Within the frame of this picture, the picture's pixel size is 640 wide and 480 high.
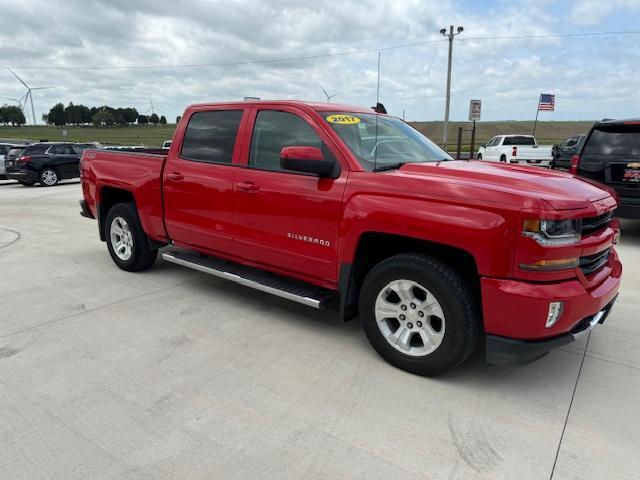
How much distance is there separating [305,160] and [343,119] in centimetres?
74

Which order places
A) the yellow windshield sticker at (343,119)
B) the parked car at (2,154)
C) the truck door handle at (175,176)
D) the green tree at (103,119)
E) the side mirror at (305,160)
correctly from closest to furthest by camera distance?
the side mirror at (305,160) → the yellow windshield sticker at (343,119) → the truck door handle at (175,176) → the parked car at (2,154) → the green tree at (103,119)

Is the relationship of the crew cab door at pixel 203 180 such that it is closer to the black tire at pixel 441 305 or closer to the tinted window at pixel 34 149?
the black tire at pixel 441 305

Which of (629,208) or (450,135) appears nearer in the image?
(629,208)

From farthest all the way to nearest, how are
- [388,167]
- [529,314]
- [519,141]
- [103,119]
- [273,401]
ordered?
[103,119] → [519,141] → [388,167] → [273,401] → [529,314]

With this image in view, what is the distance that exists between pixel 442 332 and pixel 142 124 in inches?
5169

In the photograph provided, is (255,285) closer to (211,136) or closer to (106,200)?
(211,136)

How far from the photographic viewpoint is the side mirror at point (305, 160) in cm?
348

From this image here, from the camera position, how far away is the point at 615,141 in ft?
23.4

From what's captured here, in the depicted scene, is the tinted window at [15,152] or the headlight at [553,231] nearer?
the headlight at [553,231]

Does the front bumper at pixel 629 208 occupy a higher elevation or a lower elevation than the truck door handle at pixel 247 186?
lower

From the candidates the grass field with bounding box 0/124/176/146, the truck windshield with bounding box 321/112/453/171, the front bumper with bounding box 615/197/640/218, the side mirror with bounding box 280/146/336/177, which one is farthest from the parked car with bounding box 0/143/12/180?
the grass field with bounding box 0/124/176/146

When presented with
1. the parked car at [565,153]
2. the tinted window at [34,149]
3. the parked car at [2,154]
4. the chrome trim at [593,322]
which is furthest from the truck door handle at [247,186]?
the parked car at [2,154]

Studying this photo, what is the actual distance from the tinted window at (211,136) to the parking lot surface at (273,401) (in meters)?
1.41

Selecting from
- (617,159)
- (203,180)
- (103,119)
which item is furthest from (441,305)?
(103,119)
